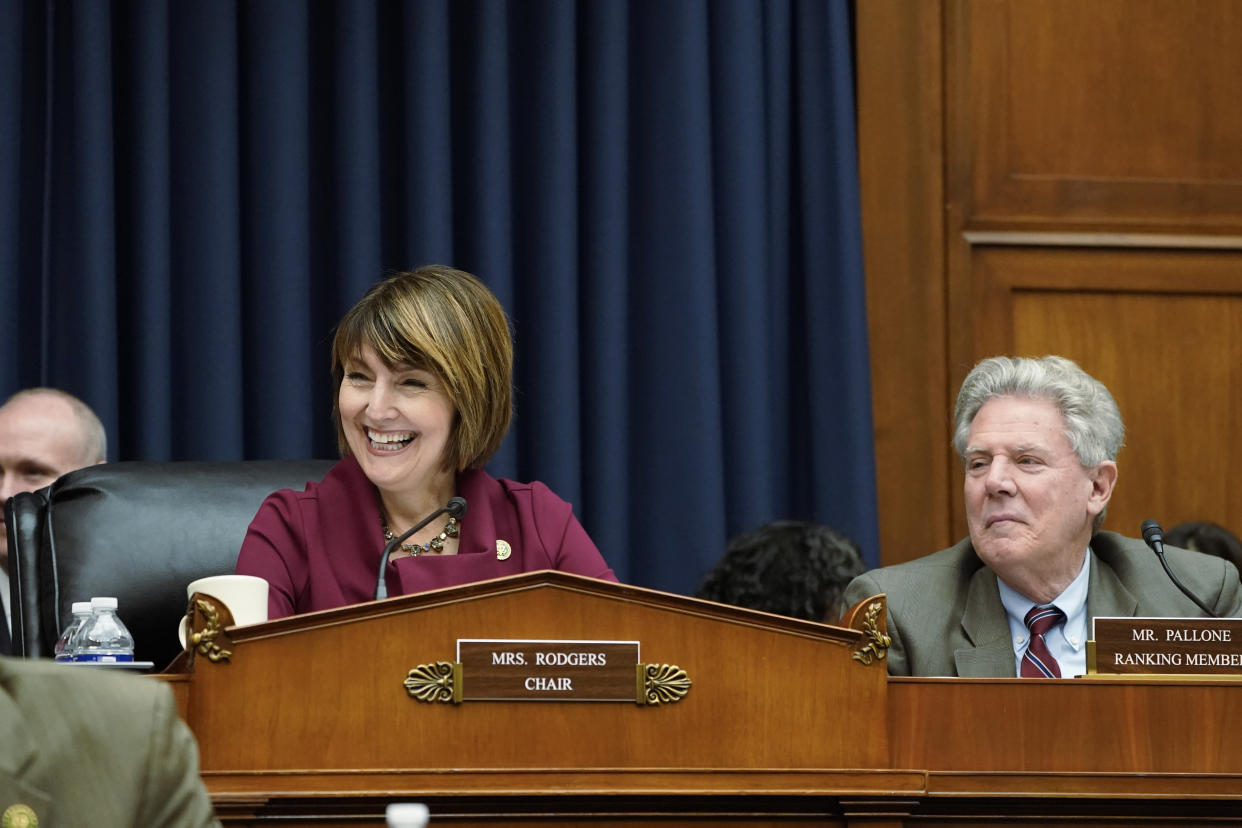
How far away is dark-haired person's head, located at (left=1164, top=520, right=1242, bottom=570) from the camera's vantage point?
374cm

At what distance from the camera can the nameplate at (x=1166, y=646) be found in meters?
2.00

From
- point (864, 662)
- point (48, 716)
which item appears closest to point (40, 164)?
point (864, 662)

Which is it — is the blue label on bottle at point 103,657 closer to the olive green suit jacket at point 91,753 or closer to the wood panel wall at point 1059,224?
the olive green suit jacket at point 91,753

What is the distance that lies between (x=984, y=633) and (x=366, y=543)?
0.91 metres

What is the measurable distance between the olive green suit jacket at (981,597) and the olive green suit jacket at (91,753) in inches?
58.0

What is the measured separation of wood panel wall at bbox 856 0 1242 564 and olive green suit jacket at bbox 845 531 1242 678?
136cm

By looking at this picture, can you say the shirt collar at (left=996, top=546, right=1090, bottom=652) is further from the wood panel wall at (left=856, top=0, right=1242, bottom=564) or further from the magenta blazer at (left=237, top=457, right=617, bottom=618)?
the wood panel wall at (left=856, top=0, right=1242, bottom=564)

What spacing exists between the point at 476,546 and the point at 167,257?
147cm

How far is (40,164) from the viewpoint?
3680mm

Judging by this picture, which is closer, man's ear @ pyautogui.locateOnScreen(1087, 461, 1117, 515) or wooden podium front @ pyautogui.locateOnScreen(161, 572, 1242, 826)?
wooden podium front @ pyautogui.locateOnScreen(161, 572, 1242, 826)

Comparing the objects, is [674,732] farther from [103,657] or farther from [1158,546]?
[1158,546]

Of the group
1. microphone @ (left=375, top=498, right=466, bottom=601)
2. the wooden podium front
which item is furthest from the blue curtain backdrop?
the wooden podium front

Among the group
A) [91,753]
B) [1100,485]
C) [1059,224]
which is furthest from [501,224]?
[91,753]

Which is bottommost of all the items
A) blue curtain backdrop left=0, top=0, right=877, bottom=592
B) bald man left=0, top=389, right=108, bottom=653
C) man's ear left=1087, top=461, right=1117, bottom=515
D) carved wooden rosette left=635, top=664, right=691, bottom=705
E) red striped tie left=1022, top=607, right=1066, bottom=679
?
red striped tie left=1022, top=607, right=1066, bottom=679
